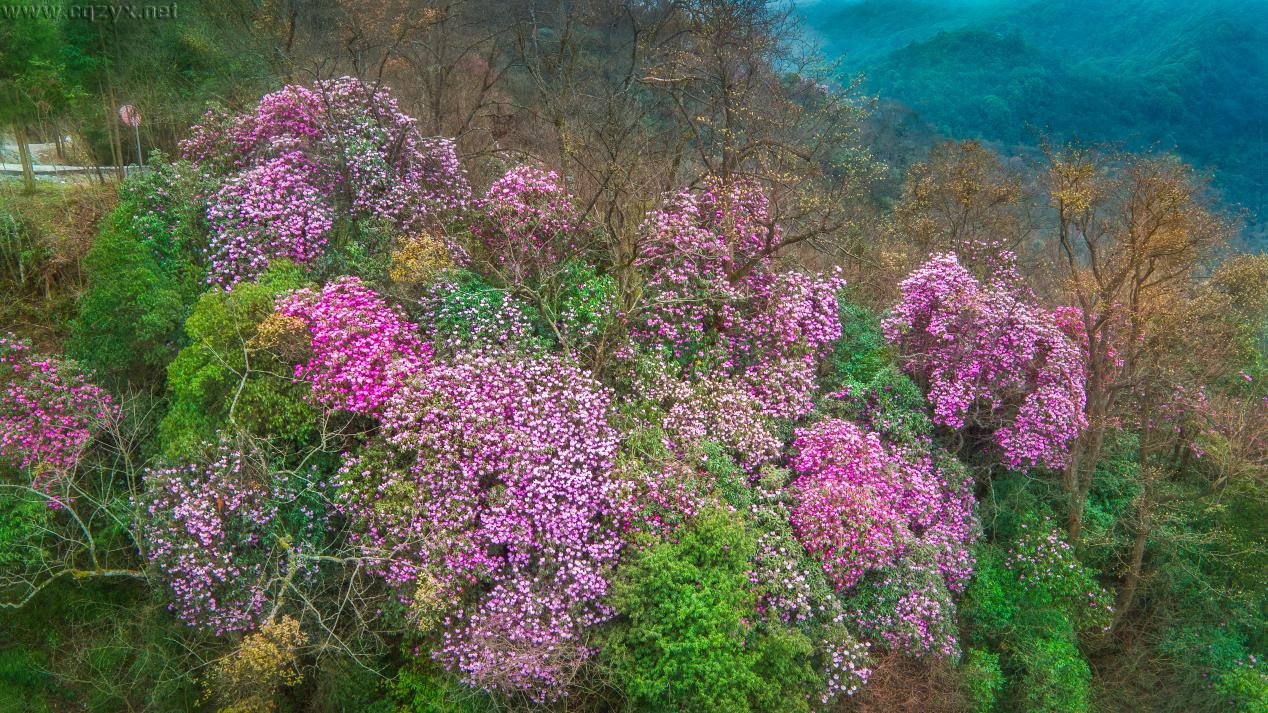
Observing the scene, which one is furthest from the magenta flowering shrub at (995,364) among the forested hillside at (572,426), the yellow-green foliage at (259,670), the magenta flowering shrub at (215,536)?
the magenta flowering shrub at (215,536)

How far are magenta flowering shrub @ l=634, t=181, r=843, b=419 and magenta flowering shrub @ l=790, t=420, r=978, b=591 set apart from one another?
0.96m

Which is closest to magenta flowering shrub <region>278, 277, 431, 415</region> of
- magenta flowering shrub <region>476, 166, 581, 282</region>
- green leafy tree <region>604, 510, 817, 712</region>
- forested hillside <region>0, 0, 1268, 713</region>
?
forested hillside <region>0, 0, 1268, 713</region>

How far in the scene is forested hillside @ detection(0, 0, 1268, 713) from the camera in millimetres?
8648

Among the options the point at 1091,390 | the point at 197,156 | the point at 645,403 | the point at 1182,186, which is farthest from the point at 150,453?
the point at 1182,186

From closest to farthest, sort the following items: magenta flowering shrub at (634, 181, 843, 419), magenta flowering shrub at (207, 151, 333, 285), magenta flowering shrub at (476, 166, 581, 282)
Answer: magenta flowering shrub at (207, 151, 333, 285)
magenta flowering shrub at (634, 181, 843, 419)
magenta flowering shrub at (476, 166, 581, 282)

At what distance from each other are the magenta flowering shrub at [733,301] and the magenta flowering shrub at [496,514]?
2910 millimetres

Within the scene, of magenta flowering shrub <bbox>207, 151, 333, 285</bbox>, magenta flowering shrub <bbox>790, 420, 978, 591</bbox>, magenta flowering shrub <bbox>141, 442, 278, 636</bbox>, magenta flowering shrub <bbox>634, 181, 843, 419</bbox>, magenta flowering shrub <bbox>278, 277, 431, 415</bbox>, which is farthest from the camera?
magenta flowering shrub <bbox>634, 181, 843, 419</bbox>

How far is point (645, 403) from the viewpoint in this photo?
10461 millimetres

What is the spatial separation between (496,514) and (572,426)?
5.35 feet

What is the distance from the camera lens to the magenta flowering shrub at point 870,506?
32.1 ft

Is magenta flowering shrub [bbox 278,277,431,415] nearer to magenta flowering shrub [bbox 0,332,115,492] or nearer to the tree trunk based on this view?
magenta flowering shrub [bbox 0,332,115,492]

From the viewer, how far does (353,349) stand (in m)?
9.41

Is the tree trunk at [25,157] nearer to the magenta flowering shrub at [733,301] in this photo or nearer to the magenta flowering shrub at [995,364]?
the magenta flowering shrub at [733,301]

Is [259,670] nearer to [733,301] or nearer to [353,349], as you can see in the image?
[353,349]
